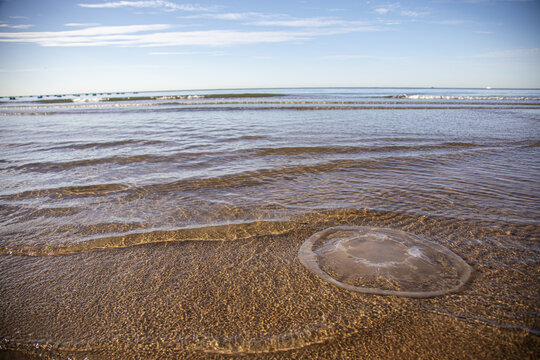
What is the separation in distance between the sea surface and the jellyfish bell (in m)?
0.11

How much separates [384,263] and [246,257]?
1459 mm

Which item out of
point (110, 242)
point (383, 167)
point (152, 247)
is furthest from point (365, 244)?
point (383, 167)

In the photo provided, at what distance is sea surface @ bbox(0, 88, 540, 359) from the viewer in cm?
186

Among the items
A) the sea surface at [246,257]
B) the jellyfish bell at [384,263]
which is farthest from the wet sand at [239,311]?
the jellyfish bell at [384,263]

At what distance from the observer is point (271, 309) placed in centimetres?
214

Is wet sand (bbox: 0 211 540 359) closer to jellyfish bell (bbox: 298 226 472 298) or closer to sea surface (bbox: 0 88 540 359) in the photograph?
sea surface (bbox: 0 88 540 359)

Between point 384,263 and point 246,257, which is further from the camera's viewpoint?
point 246,257

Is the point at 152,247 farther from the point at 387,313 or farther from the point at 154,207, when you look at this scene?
the point at 387,313

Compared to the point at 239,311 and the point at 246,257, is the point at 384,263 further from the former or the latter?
the point at 239,311

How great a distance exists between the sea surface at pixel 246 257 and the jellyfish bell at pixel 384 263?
0.36ft

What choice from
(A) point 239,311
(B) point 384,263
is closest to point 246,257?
(A) point 239,311

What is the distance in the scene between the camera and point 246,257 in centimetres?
290

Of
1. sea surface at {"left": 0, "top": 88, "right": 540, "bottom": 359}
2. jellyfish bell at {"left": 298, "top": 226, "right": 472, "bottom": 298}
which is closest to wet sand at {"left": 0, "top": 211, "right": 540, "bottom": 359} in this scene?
sea surface at {"left": 0, "top": 88, "right": 540, "bottom": 359}

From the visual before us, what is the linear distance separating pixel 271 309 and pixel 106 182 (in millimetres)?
4901
